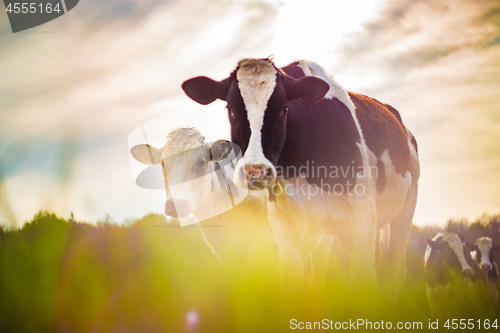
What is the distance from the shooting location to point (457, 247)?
10.4 metres

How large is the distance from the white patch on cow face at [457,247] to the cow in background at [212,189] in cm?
676

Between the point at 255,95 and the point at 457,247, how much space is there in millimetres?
8835

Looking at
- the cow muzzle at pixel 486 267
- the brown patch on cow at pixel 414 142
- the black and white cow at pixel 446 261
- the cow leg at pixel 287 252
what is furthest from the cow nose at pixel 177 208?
the cow muzzle at pixel 486 267

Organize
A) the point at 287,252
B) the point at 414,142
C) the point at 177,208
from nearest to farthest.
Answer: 1. the point at 287,252
2. the point at 177,208
3. the point at 414,142

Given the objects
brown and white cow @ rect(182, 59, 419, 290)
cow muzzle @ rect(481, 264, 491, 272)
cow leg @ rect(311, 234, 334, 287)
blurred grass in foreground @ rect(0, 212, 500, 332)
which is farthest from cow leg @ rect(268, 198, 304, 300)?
cow muzzle @ rect(481, 264, 491, 272)

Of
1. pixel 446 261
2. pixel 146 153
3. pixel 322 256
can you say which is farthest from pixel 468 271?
pixel 146 153

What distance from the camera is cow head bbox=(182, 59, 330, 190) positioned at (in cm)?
358

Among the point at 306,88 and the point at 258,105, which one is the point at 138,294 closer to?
the point at 258,105

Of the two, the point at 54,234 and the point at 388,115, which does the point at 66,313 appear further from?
the point at 388,115

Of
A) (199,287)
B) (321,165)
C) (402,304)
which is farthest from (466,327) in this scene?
(199,287)

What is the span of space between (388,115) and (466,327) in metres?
3.30

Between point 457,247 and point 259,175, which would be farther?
point 457,247

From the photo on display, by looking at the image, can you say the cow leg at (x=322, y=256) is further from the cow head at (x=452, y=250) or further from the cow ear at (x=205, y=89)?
the cow head at (x=452, y=250)

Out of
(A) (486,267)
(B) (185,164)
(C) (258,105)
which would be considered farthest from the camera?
(A) (486,267)
